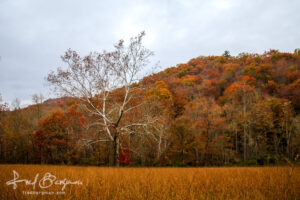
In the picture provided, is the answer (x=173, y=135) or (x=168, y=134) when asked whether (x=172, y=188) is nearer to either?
(x=168, y=134)

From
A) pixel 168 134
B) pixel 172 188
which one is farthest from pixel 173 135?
pixel 172 188

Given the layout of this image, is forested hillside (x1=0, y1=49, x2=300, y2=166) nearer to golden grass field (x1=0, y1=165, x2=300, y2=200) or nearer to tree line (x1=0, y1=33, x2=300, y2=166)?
tree line (x1=0, y1=33, x2=300, y2=166)

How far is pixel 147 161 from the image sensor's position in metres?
20.6

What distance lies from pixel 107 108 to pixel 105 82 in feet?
11.9

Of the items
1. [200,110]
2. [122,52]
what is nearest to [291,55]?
[200,110]

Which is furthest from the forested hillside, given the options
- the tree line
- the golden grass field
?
the golden grass field

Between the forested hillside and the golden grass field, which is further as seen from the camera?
the forested hillside

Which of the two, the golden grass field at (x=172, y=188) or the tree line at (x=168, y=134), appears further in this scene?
the tree line at (x=168, y=134)

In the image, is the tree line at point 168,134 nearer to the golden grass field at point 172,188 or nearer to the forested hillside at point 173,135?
the forested hillside at point 173,135

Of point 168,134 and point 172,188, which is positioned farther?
point 168,134

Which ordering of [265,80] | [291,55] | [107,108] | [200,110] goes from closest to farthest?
[107,108], [200,110], [265,80], [291,55]

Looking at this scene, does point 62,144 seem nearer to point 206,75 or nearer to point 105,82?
point 105,82

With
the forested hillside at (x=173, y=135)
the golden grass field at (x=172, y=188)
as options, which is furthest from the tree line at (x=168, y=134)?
the golden grass field at (x=172, y=188)

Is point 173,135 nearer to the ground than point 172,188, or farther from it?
nearer to the ground
